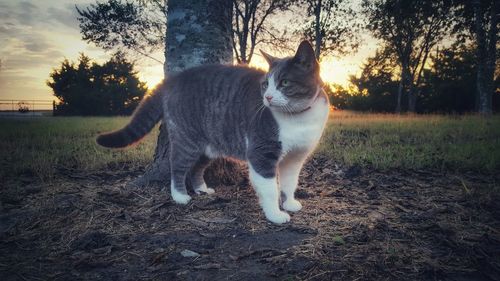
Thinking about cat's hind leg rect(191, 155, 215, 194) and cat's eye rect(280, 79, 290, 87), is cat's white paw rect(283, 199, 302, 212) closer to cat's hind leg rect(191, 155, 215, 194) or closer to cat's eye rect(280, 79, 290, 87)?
cat's hind leg rect(191, 155, 215, 194)

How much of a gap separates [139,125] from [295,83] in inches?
69.4

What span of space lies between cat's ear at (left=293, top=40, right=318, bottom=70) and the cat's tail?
5.29 feet

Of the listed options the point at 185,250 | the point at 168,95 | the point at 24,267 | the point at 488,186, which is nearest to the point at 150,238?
the point at 185,250

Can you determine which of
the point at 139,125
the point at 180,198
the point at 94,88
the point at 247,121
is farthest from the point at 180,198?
the point at 94,88

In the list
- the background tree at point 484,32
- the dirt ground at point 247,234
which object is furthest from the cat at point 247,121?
the background tree at point 484,32

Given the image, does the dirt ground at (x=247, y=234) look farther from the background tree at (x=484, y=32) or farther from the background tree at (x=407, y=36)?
the background tree at (x=407, y=36)

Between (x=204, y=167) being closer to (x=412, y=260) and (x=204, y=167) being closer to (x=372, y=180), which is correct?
(x=372, y=180)

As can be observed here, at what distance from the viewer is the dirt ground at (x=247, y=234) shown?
182 centimetres

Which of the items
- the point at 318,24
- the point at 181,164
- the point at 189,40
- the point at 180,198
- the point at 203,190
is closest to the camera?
the point at 180,198

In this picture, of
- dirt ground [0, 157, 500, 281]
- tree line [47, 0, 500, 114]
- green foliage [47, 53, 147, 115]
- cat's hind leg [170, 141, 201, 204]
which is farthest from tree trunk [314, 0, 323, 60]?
cat's hind leg [170, 141, 201, 204]

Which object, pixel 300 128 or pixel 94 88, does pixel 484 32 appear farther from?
pixel 94 88

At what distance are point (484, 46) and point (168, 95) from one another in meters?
15.8

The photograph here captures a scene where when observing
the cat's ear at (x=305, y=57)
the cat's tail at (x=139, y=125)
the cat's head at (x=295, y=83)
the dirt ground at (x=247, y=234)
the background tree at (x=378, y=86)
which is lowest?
the dirt ground at (x=247, y=234)

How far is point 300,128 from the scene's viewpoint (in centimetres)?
267
